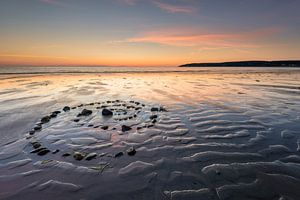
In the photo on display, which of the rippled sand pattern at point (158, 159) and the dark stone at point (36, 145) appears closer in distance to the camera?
the rippled sand pattern at point (158, 159)

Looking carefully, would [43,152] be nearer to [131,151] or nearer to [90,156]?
[90,156]

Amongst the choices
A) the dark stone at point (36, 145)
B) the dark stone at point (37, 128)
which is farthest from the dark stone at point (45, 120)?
the dark stone at point (36, 145)

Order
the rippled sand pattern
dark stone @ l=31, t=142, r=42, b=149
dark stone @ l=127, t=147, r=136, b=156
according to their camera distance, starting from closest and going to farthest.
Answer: the rippled sand pattern < dark stone @ l=127, t=147, r=136, b=156 < dark stone @ l=31, t=142, r=42, b=149

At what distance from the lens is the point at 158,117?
31.2 ft

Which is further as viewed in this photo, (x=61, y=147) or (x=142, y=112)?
(x=142, y=112)

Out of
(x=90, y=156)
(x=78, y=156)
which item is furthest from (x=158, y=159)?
(x=78, y=156)

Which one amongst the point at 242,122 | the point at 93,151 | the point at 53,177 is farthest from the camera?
the point at 242,122

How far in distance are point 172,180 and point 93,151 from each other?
2643mm

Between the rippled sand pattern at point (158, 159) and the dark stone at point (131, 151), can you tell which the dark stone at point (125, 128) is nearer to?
the rippled sand pattern at point (158, 159)

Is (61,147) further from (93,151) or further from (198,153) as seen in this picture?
(198,153)

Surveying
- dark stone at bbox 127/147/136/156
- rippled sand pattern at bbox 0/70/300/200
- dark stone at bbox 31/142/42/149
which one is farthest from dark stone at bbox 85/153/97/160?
dark stone at bbox 31/142/42/149

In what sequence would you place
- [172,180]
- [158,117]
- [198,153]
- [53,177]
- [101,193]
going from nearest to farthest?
[101,193] → [172,180] → [53,177] → [198,153] → [158,117]

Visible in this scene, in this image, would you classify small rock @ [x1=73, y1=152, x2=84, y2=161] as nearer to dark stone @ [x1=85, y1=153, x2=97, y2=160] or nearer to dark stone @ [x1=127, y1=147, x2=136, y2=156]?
dark stone @ [x1=85, y1=153, x2=97, y2=160]

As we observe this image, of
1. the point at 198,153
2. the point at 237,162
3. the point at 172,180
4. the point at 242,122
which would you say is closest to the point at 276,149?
the point at 237,162
